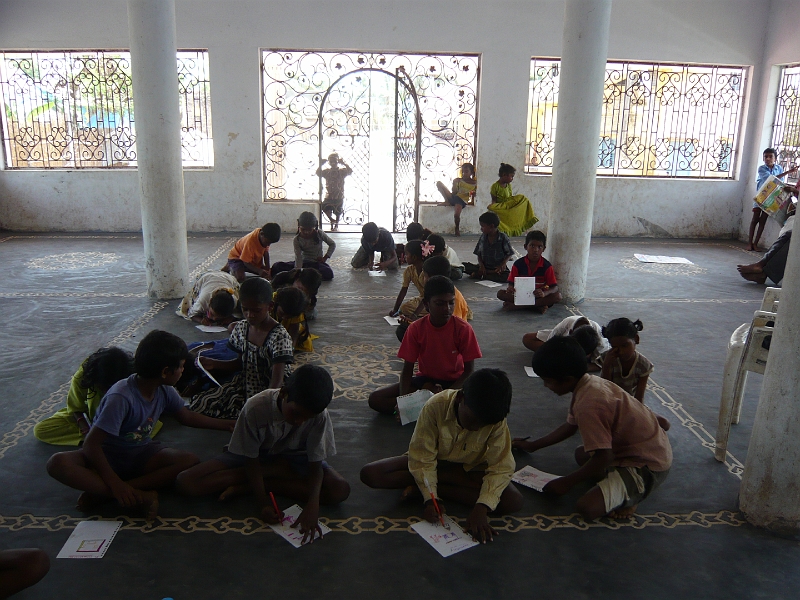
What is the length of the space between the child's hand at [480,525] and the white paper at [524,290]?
3944mm

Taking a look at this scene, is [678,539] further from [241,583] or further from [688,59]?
[688,59]

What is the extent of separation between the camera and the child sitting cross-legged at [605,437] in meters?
3.27

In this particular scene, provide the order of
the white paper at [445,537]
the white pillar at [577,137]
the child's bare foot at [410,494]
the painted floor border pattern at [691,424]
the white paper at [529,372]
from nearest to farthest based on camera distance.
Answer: the white paper at [445,537] < the child's bare foot at [410,494] < the painted floor border pattern at [691,424] < the white paper at [529,372] < the white pillar at [577,137]

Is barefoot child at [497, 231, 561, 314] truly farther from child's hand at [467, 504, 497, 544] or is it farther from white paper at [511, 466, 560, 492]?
child's hand at [467, 504, 497, 544]

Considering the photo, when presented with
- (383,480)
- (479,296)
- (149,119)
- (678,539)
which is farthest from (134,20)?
(678,539)

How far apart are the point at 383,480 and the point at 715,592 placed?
5.11ft

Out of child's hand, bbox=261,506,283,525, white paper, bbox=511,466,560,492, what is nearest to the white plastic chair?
white paper, bbox=511,466,560,492

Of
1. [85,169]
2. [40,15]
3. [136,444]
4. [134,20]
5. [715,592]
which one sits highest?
[40,15]

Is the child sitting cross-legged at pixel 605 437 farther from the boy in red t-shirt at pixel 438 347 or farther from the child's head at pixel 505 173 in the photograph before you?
the child's head at pixel 505 173

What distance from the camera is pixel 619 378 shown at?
4.35 metres

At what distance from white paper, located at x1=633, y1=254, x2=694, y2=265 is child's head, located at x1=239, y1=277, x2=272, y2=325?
24.3 ft

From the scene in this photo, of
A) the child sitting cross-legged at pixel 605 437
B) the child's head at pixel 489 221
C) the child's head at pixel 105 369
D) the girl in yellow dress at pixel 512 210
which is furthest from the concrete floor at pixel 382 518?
the girl in yellow dress at pixel 512 210

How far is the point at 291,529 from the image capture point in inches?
128

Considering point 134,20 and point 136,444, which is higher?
point 134,20
